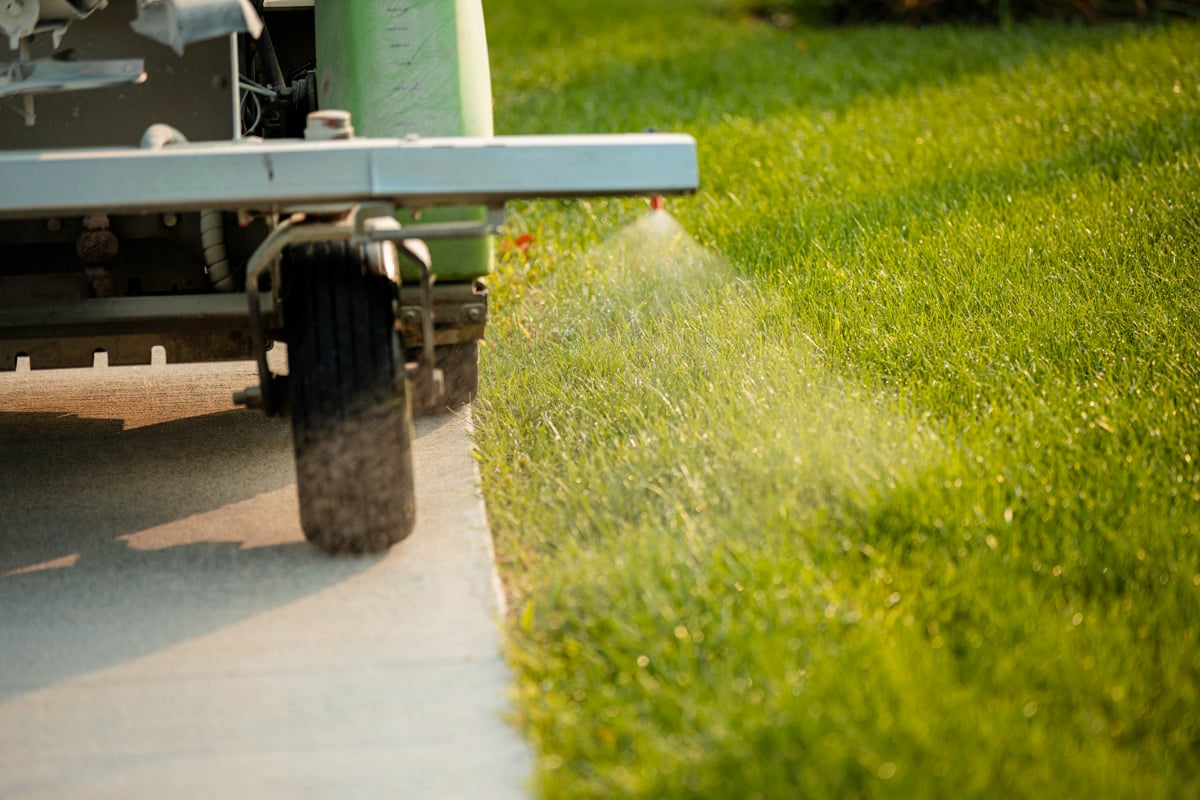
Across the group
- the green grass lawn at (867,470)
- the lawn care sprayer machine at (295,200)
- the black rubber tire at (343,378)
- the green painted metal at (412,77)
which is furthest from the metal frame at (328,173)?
the green grass lawn at (867,470)

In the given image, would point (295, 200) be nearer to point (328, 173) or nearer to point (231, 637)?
point (328, 173)

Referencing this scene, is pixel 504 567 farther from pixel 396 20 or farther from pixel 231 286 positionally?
pixel 396 20

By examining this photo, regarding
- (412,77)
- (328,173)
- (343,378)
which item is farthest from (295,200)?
(412,77)

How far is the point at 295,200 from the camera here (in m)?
2.54

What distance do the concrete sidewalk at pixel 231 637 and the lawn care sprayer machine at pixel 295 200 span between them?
0.22 m

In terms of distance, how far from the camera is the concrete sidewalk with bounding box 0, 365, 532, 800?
7.31 feet

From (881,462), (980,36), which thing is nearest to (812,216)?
(881,462)

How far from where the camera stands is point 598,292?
15.6 ft

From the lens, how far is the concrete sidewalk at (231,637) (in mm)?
2229

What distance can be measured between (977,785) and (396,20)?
2.16 metres

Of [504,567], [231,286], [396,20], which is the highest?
[396,20]

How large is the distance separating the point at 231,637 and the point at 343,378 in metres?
0.56

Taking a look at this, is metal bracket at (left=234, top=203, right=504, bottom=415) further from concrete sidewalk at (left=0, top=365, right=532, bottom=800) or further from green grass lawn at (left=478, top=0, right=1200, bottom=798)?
green grass lawn at (left=478, top=0, right=1200, bottom=798)

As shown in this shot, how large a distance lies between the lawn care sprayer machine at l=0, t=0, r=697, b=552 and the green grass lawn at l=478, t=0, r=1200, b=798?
475 millimetres
